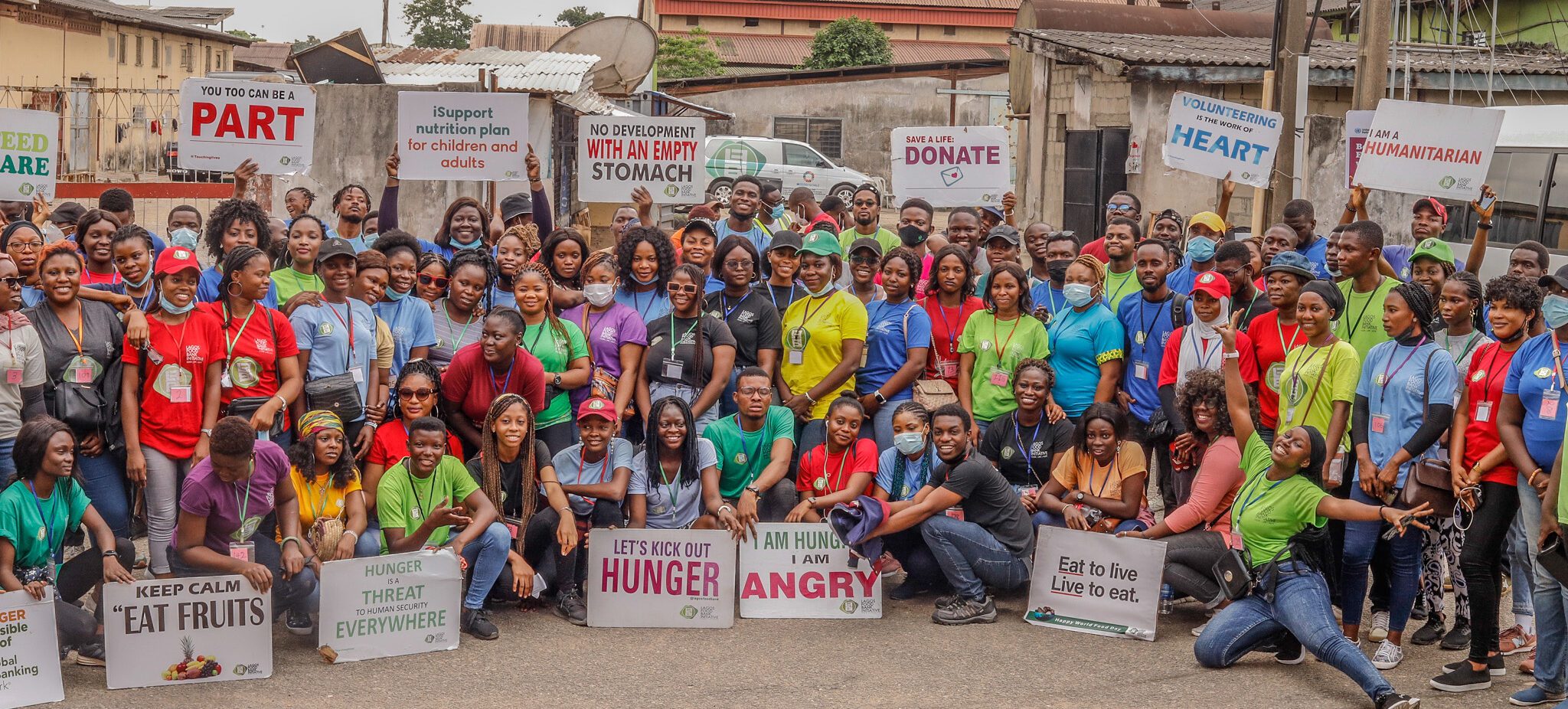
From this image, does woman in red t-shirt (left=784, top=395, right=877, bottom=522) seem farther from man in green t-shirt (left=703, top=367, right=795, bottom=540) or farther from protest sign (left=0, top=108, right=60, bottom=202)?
protest sign (left=0, top=108, right=60, bottom=202)

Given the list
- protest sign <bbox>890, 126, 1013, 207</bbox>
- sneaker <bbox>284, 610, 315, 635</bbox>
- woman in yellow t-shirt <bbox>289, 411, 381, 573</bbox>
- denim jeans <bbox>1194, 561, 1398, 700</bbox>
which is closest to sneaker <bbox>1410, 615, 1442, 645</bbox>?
denim jeans <bbox>1194, 561, 1398, 700</bbox>

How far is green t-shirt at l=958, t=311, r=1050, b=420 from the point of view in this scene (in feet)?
29.0

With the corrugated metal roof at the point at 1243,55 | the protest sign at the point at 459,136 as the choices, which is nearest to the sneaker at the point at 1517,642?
the protest sign at the point at 459,136

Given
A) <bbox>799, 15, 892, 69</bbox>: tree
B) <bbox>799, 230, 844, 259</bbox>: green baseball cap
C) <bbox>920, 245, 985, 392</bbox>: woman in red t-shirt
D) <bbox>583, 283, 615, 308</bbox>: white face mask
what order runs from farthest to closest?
<bbox>799, 15, 892, 69</bbox>: tree → <bbox>920, 245, 985, 392</bbox>: woman in red t-shirt → <bbox>799, 230, 844, 259</bbox>: green baseball cap → <bbox>583, 283, 615, 308</bbox>: white face mask

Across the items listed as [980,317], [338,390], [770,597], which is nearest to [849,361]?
[980,317]

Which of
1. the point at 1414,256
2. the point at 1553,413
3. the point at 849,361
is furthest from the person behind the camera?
the point at 849,361

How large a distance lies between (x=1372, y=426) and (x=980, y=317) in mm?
2431

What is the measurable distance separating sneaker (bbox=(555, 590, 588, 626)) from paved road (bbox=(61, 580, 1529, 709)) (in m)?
0.07

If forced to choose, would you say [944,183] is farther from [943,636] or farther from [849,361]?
[943,636]

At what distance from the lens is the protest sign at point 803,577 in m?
8.05

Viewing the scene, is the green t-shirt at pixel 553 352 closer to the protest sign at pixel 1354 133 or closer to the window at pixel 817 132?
the protest sign at pixel 1354 133

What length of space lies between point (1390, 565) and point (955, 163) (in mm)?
6478

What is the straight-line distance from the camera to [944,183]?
13.1 m

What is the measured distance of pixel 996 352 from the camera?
29.2 ft
